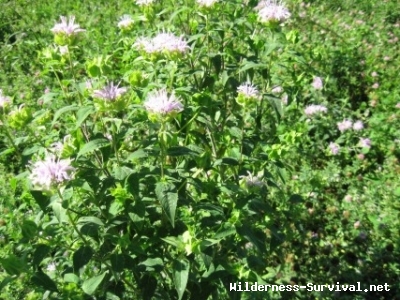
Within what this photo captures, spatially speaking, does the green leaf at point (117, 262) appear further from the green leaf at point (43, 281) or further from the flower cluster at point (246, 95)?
the flower cluster at point (246, 95)

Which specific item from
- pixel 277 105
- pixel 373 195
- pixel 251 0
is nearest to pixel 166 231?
pixel 277 105

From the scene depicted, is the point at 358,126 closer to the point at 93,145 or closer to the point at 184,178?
the point at 184,178

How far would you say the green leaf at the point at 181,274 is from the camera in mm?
1180

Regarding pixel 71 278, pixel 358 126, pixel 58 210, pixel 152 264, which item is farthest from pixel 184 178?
pixel 358 126

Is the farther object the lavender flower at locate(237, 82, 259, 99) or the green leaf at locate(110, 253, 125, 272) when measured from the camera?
the lavender flower at locate(237, 82, 259, 99)

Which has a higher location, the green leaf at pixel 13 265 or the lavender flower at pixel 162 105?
the lavender flower at pixel 162 105

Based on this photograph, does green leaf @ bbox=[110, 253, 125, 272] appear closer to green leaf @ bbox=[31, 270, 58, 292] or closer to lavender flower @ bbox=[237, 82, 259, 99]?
green leaf @ bbox=[31, 270, 58, 292]

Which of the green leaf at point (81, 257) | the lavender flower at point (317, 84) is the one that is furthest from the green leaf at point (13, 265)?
the lavender flower at point (317, 84)

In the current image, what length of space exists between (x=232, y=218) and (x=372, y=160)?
5.82ft

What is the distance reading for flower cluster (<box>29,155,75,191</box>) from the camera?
1137mm

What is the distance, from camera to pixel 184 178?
4.41 ft

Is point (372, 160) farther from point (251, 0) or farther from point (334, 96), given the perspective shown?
point (251, 0)

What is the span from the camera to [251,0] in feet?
5.44

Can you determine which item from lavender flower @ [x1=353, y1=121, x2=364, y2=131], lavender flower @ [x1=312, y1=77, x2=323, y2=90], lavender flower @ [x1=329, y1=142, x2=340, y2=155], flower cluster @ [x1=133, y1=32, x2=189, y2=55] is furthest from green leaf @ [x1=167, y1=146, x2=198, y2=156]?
lavender flower @ [x1=353, y1=121, x2=364, y2=131]
